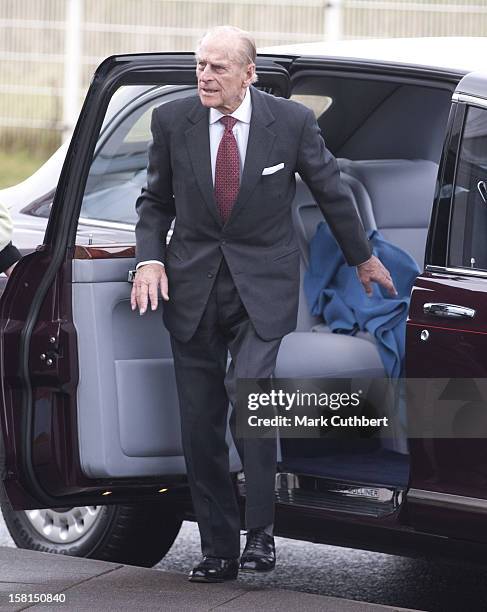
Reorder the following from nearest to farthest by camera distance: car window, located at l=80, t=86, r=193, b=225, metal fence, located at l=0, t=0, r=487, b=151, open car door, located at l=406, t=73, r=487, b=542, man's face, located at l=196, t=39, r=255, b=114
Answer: open car door, located at l=406, t=73, r=487, b=542 → man's face, located at l=196, t=39, r=255, b=114 → car window, located at l=80, t=86, r=193, b=225 → metal fence, located at l=0, t=0, r=487, b=151

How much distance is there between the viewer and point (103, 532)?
5.82 metres

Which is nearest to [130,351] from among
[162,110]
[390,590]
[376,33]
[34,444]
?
[34,444]

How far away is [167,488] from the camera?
5285 millimetres

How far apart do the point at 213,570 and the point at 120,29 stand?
400 inches

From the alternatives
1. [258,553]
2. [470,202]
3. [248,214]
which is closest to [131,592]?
[258,553]

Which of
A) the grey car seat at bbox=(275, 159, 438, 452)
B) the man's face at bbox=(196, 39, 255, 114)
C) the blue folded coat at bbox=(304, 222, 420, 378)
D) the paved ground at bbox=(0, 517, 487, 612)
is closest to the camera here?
the man's face at bbox=(196, 39, 255, 114)

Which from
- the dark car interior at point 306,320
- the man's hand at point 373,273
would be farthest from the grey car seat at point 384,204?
the man's hand at point 373,273

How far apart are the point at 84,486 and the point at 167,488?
0.97 feet

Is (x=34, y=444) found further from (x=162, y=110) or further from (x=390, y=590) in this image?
(x=390, y=590)

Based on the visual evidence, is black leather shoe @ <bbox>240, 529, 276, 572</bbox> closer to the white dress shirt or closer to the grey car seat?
the white dress shirt

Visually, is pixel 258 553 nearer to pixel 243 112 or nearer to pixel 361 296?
pixel 243 112

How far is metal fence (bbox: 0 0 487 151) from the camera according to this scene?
1389cm

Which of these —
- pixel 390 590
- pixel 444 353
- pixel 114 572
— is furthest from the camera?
pixel 390 590

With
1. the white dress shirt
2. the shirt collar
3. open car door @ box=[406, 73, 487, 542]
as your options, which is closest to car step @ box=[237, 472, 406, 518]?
open car door @ box=[406, 73, 487, 542]
